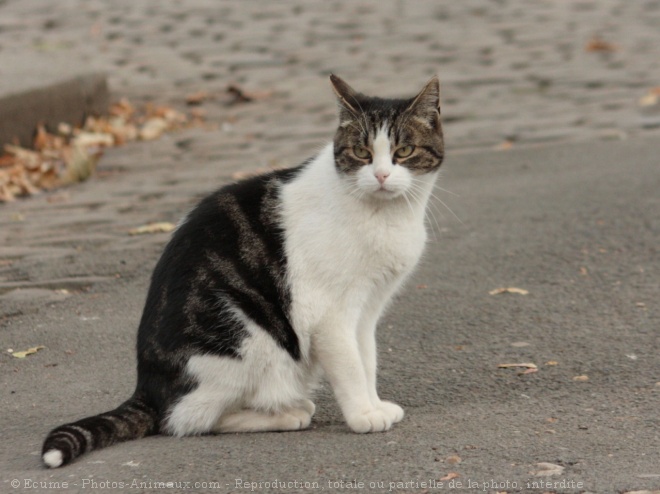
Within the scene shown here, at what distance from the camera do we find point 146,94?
1091 centimetres

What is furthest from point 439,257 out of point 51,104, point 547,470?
point 51,104

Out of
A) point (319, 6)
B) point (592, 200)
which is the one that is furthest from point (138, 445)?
point (319, 6)

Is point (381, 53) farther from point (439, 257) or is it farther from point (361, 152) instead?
point (361, 152)

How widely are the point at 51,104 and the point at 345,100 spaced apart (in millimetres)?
5694

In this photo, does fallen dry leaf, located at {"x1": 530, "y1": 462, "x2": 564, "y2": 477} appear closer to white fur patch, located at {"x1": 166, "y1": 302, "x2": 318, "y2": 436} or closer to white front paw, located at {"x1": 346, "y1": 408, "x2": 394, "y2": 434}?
white front paw, located at {"x1": 346, "y1": 408, "x2": 394, "y2": 434}

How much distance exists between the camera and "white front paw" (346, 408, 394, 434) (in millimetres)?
4074

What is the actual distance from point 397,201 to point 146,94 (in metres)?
7.14

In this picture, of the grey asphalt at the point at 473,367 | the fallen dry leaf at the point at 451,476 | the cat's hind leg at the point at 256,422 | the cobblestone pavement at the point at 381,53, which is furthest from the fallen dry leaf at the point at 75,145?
the fallen dry leaf at the point at 451,476

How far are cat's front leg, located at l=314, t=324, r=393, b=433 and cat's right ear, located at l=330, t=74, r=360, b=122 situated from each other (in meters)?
0.91

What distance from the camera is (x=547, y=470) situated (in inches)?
141

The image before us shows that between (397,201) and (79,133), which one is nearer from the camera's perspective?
(397,201)

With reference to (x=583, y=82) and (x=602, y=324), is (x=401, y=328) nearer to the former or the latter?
(x=602, y=324)

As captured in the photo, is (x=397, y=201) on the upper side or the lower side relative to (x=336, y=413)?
upper

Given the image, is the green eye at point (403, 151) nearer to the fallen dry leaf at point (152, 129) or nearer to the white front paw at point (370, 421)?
the white front paw at point (370, 421)
